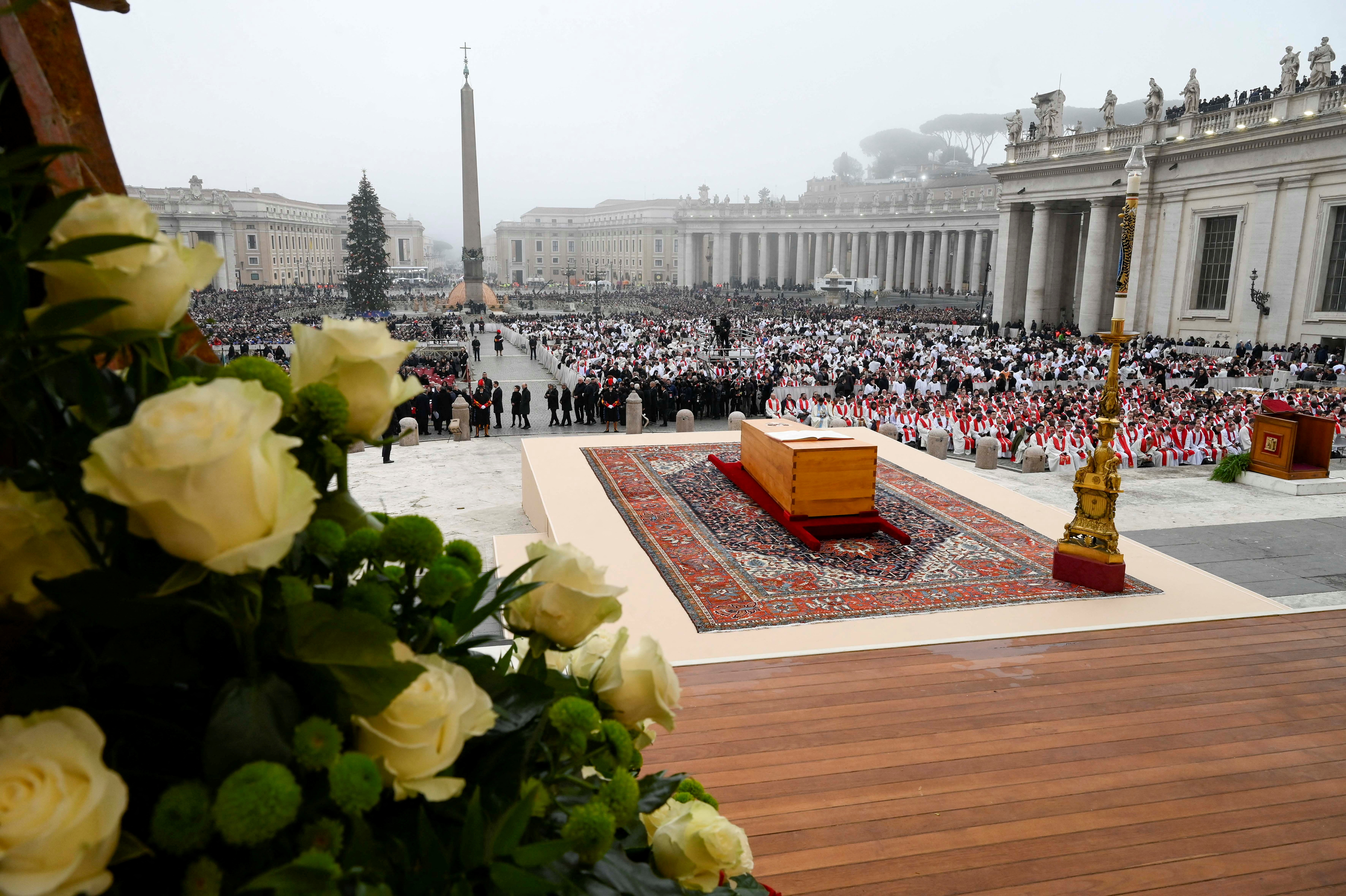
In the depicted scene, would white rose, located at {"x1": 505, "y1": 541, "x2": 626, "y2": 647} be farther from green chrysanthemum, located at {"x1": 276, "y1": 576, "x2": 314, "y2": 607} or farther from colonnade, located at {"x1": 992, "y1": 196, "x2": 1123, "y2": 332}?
colonnade, located at {"x1": 992, "y1": 196, "x2": 1123, "y2": 332}

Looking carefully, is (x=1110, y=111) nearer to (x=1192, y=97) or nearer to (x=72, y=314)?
(x=1192, y=97)

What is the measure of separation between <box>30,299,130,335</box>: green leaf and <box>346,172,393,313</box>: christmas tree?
65470mm

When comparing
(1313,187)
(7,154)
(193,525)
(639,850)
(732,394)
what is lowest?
(732,394)

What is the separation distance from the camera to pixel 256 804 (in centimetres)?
77

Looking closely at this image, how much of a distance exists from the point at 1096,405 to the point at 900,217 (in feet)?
219

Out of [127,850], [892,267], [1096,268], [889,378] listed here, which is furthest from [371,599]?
[892,267]

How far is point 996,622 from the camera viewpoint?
6.94 meters

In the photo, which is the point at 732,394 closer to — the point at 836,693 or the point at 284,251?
the point at 836,693

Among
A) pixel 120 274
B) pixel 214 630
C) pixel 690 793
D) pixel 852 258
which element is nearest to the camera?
pixel 120 274

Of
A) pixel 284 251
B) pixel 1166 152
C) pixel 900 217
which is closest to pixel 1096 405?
pixel 1166 152

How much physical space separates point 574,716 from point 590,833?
5.6 inches

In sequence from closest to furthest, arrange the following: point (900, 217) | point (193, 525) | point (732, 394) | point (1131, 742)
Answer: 1. point (193, 525)
2. point (1131, 742)
3. point (732, 394)
4. point (900, 217)

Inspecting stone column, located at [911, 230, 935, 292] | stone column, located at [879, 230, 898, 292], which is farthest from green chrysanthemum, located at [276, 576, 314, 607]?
stone column, located at [879, 230, 898, 292]

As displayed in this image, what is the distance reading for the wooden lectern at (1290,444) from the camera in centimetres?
1201
